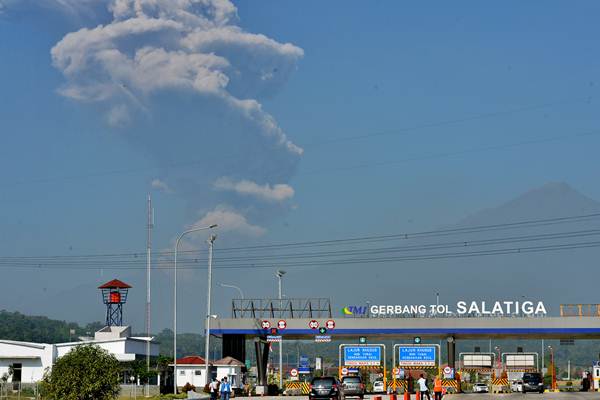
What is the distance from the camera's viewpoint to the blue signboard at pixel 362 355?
82.3m

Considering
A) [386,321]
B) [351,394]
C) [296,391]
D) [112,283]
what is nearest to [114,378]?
[351,394]

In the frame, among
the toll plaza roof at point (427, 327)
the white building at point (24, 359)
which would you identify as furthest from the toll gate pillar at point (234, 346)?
the white building at point (24, 359)

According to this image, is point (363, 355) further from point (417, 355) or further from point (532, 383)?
point (532, 383)

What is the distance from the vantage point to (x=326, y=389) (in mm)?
59375

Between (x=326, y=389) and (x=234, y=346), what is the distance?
47.6 m

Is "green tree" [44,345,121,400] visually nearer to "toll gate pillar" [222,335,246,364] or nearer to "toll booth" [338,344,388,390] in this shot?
"toll booth" [338,344,388,390]

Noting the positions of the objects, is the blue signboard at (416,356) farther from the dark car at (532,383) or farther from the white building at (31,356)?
the white building at (31,356)

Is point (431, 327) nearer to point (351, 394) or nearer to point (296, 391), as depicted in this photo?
point (296, 391)

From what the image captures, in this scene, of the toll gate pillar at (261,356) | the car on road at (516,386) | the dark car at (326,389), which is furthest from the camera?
the car on road at (516,386)

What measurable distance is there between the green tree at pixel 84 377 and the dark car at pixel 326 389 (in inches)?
544

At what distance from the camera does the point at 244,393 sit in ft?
289

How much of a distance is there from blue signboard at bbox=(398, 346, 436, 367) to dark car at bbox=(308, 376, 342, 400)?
2150 centimetres

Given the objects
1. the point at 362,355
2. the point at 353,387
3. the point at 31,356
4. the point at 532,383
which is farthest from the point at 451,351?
the point at 31,356

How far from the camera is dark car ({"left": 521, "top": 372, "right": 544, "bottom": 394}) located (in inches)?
3583
